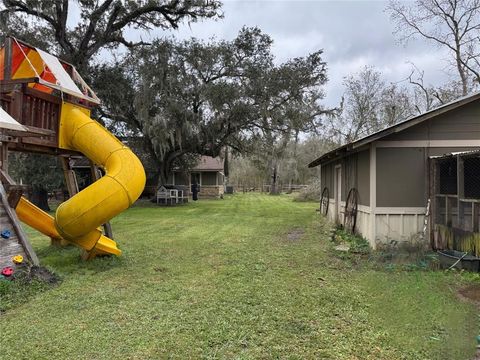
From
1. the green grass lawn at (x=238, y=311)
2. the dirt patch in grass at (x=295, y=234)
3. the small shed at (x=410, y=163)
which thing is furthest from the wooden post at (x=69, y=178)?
the small shed at (x=410, y=163)

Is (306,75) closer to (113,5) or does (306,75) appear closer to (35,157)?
(113,5)

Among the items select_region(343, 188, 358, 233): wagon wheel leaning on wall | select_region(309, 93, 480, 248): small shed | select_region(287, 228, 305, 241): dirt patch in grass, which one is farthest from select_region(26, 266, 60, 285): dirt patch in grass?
select_region(343, 188, 358, 233): wagon wheel leaning on wall

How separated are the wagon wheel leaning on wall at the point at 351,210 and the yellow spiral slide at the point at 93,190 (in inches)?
206

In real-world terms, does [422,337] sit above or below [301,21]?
below

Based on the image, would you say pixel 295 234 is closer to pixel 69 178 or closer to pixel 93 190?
pixel 69 178

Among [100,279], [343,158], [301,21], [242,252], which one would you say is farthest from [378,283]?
[301,21]

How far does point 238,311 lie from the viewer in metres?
4.42

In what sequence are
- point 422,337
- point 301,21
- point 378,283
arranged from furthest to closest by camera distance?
point 301,21 → point 378,283 → point 422,337

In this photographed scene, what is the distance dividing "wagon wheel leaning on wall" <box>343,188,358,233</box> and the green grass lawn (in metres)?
2.01

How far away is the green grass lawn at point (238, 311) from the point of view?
347cm

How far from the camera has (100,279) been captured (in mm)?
6051

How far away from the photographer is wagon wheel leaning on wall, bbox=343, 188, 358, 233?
945cm

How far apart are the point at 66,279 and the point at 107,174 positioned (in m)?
1.69

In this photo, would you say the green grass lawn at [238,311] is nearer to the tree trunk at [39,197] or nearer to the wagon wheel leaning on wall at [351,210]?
the wagon wheel leaning on wall at [351,210]
